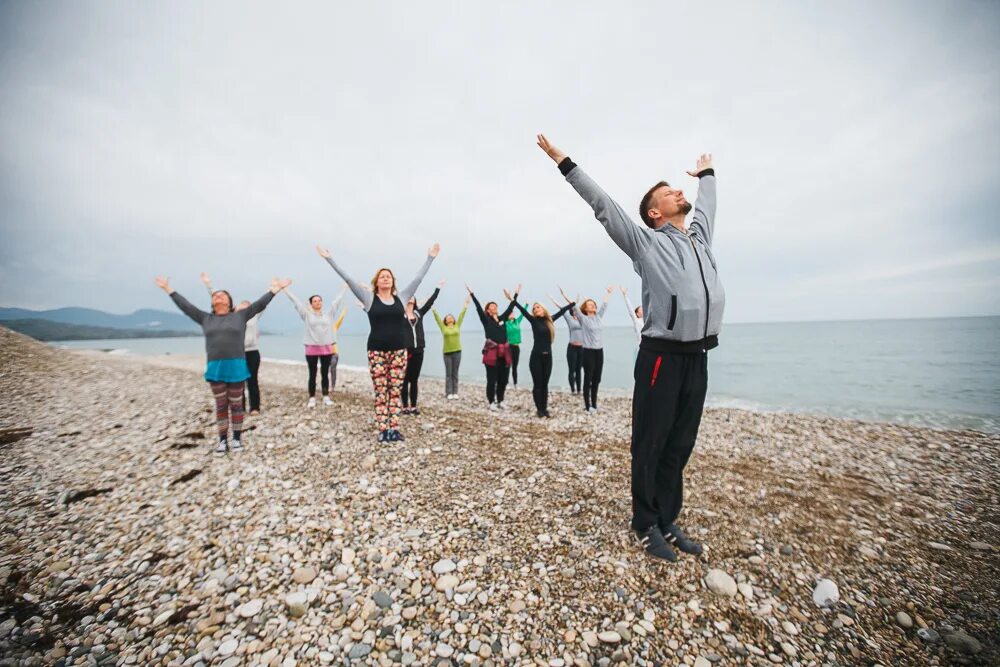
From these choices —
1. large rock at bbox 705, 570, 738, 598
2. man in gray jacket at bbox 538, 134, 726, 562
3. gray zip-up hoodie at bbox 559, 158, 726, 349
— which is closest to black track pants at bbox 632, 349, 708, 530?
man in gray jacket at bbox 538, 134, 726, 562

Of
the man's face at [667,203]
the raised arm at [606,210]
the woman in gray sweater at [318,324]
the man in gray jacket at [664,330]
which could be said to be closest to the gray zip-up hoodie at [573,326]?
the woman in gray sweater at [318,324]

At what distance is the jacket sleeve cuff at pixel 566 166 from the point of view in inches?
146

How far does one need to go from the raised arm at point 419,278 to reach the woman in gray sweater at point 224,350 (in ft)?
9.72

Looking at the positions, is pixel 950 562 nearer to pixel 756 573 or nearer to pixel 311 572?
pixel 756 573

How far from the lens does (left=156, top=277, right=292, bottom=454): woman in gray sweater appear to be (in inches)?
278

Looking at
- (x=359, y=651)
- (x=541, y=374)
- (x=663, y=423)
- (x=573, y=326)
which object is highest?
(x=573, y=326)

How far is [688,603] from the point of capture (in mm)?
3467

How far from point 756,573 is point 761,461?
16.3ft

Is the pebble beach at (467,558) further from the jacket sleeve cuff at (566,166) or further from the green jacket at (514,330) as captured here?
the green jacket at (514,330)

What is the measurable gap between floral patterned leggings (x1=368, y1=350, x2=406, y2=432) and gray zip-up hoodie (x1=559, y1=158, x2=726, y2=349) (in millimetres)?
5072

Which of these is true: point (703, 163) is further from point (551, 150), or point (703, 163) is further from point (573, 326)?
point (573, 326)

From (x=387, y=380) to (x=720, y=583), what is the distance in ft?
20.2

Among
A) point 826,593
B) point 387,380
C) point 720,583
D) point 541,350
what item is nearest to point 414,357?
point 387,380

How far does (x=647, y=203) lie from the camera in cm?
417
